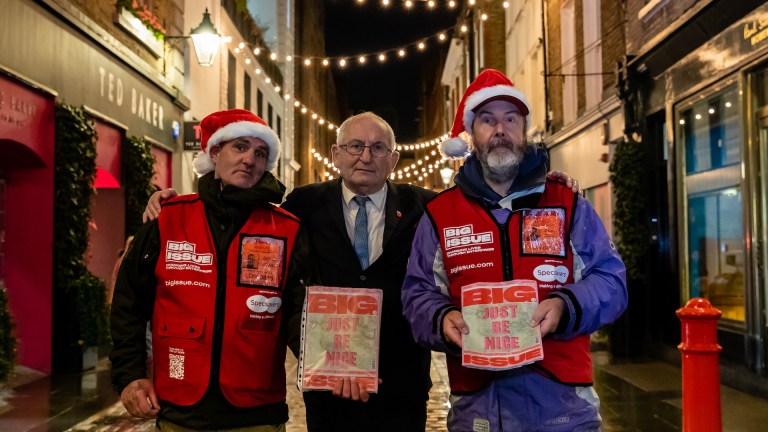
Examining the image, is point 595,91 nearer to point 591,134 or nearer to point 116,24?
point 591,134

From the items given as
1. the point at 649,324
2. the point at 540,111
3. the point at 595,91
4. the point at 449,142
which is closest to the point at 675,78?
the point at 649,324

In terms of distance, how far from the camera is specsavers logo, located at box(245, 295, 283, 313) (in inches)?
125

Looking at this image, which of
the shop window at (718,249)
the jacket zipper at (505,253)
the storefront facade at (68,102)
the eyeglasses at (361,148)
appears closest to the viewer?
the jacket zipper at (505,253)

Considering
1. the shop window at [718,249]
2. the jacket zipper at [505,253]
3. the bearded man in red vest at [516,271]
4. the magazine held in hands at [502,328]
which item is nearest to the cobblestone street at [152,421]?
the shop window at [718,249]

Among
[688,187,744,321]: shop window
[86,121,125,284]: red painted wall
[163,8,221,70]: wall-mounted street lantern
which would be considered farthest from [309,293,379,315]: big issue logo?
[163,8,221,70]: wall-mounted street lantern

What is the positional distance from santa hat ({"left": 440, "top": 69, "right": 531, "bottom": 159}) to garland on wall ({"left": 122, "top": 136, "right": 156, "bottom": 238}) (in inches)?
393

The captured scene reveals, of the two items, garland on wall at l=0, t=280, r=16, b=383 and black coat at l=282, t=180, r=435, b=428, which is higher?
black coat at l=282, t=180, r=435, b=428

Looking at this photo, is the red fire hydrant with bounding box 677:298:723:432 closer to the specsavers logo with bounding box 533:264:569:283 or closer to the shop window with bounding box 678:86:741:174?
the specsavers logo with bounding box 533:264:569:283

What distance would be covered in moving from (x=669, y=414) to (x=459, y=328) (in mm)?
5258

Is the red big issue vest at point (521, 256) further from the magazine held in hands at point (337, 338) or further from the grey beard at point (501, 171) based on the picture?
the magazine held in hands at point (337, 338)

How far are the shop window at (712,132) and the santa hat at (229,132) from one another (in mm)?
7114

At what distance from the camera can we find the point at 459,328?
2730 millimetres

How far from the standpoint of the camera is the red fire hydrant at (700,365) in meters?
4.58

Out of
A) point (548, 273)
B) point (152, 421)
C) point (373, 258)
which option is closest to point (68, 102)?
point (152, 421)
